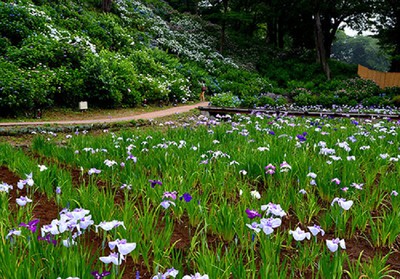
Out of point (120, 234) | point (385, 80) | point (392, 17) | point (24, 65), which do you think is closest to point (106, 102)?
point (24, 65)

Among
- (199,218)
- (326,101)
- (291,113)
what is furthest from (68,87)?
(326,101)

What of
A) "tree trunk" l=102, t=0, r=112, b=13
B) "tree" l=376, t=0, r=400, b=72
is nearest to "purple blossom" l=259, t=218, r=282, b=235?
"tree trunk" l=102, t=0, r=112, b=13

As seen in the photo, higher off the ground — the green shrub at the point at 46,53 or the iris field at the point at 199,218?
the green shrub at the point at 46,53

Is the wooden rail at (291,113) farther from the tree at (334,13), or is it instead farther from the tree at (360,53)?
the tree at (360,53)

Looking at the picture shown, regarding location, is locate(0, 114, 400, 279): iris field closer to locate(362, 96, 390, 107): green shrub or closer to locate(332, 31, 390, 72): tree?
locate(362, 96, 390, 107): green shrub

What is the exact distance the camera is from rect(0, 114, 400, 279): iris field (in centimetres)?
169

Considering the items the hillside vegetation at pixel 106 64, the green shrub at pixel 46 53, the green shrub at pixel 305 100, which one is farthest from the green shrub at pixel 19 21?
the green shrub at pixel 305 100

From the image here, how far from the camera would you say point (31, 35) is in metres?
11.5

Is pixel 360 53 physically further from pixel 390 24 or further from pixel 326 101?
pixel 326 101

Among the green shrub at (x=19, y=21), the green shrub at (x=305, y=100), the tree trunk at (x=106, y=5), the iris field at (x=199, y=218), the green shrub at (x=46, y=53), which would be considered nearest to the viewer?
the iris field at (x=199, y=218)

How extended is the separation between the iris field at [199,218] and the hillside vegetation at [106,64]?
19.4ft

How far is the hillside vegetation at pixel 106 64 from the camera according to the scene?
1002 cm

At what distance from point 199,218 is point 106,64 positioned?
10723mm

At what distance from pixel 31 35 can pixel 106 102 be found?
3325mm
